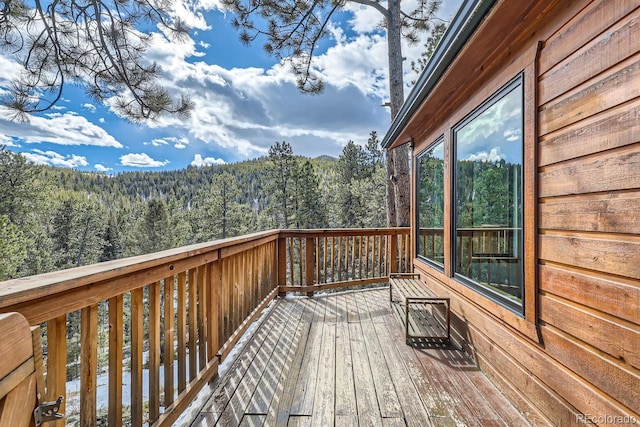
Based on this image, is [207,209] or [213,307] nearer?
[213,307]

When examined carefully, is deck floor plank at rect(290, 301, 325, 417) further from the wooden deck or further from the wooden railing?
the wooden railing

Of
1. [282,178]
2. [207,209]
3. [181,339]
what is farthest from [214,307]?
[207,209]

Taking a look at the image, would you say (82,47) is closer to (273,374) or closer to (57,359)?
(57,359)

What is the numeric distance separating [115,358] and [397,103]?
637cm

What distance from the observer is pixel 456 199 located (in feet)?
9.34

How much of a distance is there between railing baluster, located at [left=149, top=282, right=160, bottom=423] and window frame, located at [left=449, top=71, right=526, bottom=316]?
2.09 meters

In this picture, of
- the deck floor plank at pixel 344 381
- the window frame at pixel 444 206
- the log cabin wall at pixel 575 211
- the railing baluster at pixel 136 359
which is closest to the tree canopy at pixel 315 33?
the window frame at pixel 444 206

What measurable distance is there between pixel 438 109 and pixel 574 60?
1727 mm

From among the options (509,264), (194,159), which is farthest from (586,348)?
(194,159)

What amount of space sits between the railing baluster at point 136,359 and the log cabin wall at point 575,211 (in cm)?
209

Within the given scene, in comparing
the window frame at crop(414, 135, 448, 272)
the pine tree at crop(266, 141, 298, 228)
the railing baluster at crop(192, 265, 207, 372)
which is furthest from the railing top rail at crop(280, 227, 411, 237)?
the pine tree at crop(266, 141, 298, 228)

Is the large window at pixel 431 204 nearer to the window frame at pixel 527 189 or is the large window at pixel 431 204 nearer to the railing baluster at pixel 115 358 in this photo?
the window frame at pixel 527 189

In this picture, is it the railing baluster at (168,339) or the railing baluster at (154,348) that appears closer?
the railing baluster at (154,348)

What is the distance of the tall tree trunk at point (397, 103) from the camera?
617cm
